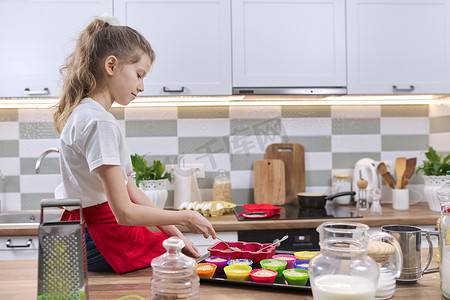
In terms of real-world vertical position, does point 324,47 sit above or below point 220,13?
below

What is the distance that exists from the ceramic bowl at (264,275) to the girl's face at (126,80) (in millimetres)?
671

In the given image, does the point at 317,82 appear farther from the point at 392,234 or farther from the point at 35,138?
the point at 35,138

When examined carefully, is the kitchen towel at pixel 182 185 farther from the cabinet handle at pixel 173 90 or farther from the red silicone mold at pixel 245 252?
the red silicone mold at pixel 245 252

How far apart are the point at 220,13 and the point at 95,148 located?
152cm

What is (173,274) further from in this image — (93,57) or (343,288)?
(93,57)

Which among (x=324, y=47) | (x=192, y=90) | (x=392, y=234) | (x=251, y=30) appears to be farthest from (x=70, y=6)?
(x=392, y=234)

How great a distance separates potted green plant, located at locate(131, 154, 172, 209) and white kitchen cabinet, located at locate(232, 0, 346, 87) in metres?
0.67

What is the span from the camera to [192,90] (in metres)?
2.41

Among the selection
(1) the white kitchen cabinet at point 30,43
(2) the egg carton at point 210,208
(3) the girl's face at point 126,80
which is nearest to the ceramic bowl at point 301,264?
(3) the girl's face at point 126,80

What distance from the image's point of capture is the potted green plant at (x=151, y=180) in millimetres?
2449

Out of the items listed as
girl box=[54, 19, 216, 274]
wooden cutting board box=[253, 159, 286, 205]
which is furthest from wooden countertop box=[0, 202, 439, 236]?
girl box=[54, 19, 216, 274]

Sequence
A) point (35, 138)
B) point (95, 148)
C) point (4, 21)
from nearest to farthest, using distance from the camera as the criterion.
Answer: point (95, 148) → point (4, 21) → point (35, 138)

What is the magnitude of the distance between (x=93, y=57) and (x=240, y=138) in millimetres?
1578

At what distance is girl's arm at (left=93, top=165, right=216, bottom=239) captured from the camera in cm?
114
